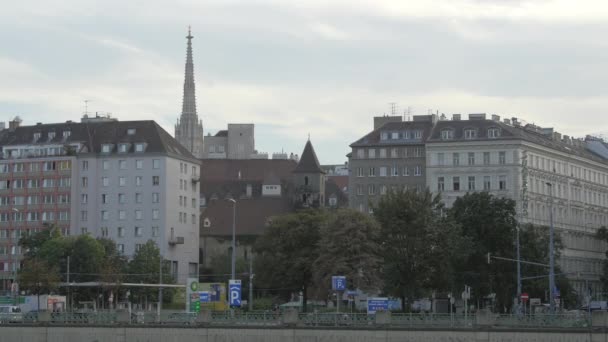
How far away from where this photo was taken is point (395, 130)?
7195 inches

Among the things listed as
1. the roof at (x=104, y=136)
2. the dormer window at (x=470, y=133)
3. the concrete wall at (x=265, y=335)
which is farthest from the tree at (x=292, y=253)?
the concrete wall at (x=265, y=335)

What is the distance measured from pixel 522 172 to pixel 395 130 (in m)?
22.5

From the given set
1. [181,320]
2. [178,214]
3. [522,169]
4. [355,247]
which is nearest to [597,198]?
[522,169]

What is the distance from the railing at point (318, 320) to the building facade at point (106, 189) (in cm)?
9364

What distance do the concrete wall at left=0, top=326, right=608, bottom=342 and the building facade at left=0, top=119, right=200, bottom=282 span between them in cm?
9638

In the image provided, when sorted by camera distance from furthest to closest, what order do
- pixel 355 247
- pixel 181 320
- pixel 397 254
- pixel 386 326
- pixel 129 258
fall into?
pixel 129 258 → pixel 355 247 → pixel 397 254 → pixel 181 320 → pixel 386 326

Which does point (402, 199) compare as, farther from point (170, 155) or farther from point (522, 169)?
point (170, 155)

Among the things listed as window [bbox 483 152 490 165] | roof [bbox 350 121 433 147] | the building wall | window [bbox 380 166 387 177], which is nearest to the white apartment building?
window [bbox 483 152 490 165]

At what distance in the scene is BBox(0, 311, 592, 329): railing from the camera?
73.6 metres

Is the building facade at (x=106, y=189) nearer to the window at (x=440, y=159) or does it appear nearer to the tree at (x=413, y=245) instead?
the window at (x=440, y=159)

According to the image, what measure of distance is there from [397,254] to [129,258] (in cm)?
7334

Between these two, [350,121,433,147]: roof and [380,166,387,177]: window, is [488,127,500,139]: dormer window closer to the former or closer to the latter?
[350,121,433,147]: roof

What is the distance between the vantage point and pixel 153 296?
15775 centimetres

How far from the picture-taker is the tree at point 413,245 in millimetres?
109438
